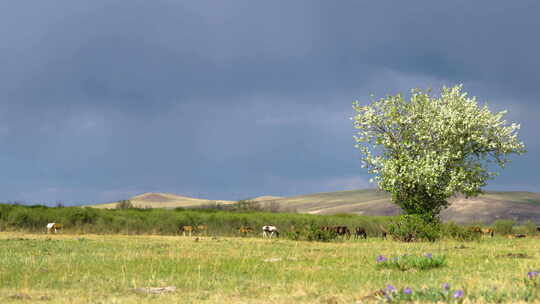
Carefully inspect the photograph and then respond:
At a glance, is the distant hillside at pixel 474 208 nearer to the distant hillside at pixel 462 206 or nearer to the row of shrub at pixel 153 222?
the distant hillside at pixel 462 206

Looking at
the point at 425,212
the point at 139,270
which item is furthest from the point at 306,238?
the point at 139,270

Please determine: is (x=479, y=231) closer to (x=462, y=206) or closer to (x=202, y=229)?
(x=202, y=229)

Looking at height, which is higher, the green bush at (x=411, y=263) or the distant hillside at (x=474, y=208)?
the distant hillside at (x=474, y=208)

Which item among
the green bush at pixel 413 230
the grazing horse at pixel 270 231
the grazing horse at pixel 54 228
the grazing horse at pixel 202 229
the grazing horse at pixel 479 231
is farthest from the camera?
the grazing horse at pixel 202 229

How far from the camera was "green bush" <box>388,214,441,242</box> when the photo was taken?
112 ft

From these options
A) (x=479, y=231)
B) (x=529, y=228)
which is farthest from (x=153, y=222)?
(x=529, y=228)

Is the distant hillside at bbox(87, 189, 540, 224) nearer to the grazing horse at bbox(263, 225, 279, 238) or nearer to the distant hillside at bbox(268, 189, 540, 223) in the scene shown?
the distant hillside at bbox(268, 189, 540, 223)

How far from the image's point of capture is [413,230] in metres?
34.5

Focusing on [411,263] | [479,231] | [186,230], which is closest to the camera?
[411,263]

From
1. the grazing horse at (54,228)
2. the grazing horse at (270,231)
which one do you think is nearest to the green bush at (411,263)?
the grazing horse at (270,231)

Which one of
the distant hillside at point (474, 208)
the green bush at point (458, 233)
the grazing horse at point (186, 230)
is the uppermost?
the distant hillside at point (474, 208)

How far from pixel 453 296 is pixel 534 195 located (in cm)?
15150

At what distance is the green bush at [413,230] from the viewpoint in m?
34.2

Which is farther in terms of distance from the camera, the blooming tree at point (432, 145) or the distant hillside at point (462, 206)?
the distant hillside at point (462, 206)
